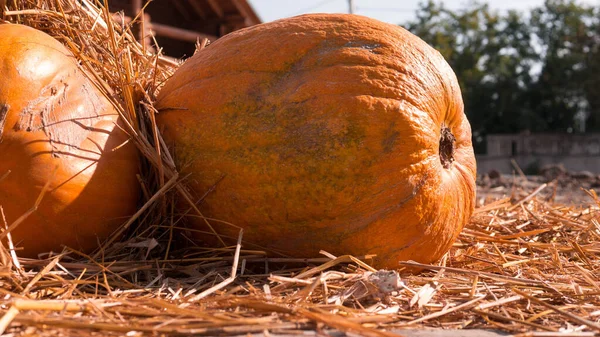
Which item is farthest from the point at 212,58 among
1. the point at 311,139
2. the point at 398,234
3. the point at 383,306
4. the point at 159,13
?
the point at 159,13

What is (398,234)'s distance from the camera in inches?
97.7

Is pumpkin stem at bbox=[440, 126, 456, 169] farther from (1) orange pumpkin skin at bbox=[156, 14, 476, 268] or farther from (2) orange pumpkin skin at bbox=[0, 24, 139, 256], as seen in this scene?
(2) orange pumpkin skin at bbox=[0, 24, 139, 256]

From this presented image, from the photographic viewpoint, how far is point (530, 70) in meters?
33.4

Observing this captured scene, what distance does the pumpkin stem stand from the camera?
8.73 feet

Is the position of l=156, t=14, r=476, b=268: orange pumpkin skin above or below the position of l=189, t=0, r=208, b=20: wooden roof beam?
below

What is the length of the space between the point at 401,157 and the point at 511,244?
109 centimetres

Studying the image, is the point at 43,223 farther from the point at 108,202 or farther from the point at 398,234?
the point at 398,234

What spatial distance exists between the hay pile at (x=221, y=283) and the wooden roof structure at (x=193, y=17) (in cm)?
825

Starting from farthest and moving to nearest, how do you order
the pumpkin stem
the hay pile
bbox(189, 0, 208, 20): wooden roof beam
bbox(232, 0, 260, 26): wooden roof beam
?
bbox(189, 0, 208, 20): wooden roof beam < bbox(232, 0, 260, 26): wooden roof beam < the pumpkin stem < the hay pile

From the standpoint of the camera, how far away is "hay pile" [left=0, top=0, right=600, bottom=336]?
172 centimetres

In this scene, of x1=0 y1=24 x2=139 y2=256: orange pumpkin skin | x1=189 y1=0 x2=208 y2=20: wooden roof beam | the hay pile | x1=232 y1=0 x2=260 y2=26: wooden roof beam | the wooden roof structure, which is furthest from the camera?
x1=189 y1=0 x2=208 y2=20: wooden roof beam

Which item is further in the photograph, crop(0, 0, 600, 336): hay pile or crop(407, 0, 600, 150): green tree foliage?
crop(407, 0, 600, 150): green tree foliage

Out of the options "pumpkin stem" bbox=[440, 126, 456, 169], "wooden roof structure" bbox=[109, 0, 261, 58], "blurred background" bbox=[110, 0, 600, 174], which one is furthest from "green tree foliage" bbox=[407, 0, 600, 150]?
"pumpkin stem" bbox=[440, 126, 456, 169]

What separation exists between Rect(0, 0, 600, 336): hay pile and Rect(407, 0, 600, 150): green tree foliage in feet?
94.1
